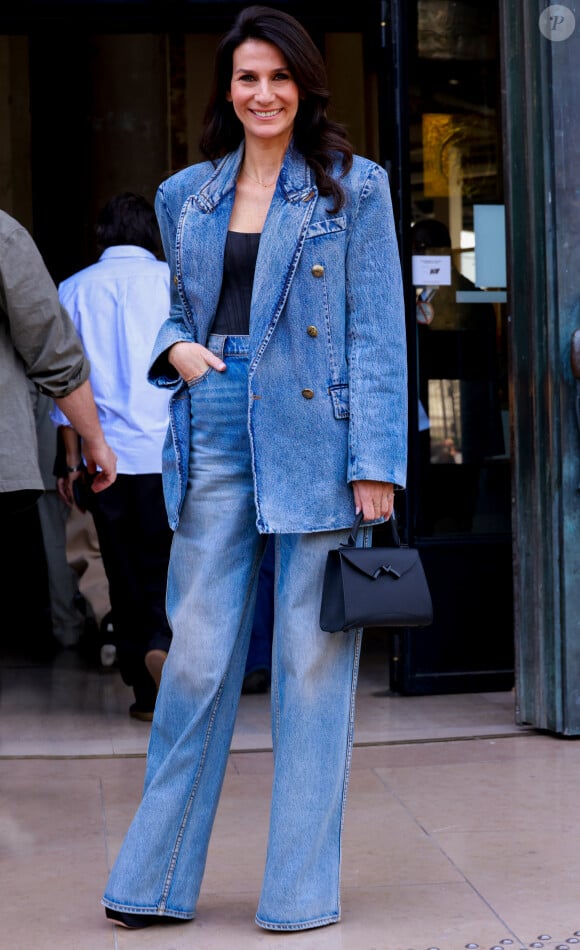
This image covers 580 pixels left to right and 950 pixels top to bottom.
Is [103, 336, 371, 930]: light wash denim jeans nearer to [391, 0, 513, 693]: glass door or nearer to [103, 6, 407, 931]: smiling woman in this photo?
[103, 6, 407, 931]: smiling woman

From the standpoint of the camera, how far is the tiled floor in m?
3.12

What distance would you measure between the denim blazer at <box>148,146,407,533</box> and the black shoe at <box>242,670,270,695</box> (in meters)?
2.80

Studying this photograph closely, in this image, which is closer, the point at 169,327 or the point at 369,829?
the point at 169,327

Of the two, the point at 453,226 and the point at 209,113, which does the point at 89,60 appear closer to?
the point at 453,226

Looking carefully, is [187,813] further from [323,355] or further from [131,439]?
[131,439]

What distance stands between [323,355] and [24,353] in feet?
3.44

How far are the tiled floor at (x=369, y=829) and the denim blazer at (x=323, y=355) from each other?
893mm

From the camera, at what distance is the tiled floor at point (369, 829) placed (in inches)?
123

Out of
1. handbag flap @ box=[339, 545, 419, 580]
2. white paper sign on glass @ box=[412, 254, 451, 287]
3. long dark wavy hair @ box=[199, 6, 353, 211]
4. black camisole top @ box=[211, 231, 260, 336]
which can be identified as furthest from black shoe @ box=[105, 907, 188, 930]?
white paper sign on glass @ box=[412, 254, 451, 287]

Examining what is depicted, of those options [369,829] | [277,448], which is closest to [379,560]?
[277,448]

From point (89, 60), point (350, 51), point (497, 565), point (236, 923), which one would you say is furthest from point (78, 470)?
point (89, 60)

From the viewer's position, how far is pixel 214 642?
3086mm

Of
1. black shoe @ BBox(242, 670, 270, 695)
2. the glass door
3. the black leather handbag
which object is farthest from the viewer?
black shoe @ BBox(242, 670, 270, 695)

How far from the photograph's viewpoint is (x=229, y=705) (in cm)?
316
